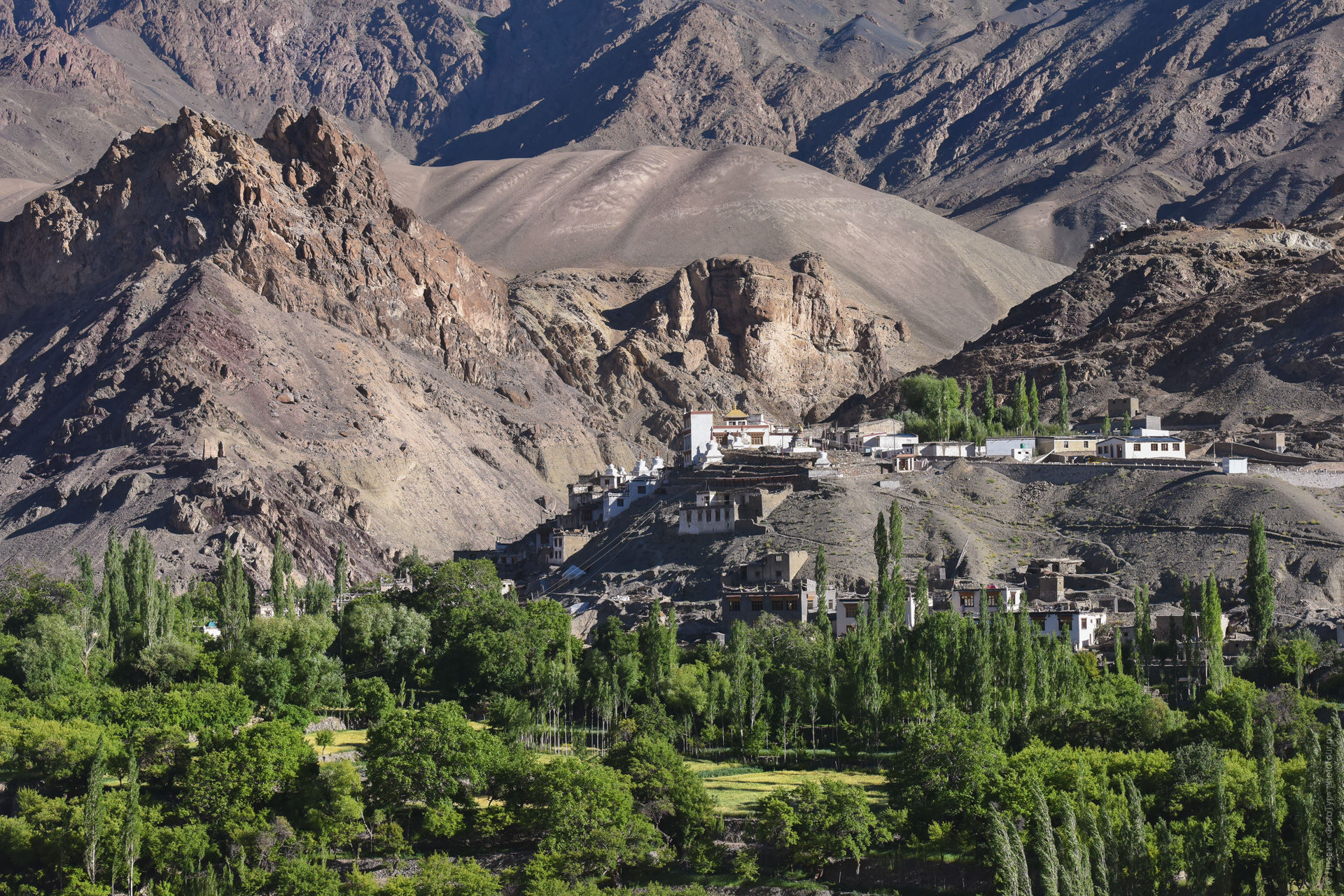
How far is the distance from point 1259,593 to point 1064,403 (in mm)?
48050

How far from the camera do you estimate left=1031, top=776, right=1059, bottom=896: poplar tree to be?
5603cm

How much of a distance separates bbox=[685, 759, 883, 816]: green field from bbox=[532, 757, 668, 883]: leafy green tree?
4435 mm

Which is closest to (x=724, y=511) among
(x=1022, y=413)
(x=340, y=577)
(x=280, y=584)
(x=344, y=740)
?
(x=340, y=577)

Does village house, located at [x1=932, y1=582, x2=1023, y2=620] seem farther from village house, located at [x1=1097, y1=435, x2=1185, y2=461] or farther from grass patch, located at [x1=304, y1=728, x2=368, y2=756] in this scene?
grass patch, located at [x1=304, y1=728, x2=368, y2=756]

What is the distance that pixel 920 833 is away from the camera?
67000 mm

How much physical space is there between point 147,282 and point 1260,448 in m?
102

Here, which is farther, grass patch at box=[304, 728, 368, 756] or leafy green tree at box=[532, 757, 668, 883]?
grass patch at box=[304, 728, 368, 756]

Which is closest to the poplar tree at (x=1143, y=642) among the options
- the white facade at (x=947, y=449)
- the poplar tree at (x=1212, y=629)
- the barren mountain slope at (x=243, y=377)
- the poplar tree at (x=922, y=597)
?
the poplar tree at (x=1212, y=629)

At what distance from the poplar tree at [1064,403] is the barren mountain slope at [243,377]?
46.9m

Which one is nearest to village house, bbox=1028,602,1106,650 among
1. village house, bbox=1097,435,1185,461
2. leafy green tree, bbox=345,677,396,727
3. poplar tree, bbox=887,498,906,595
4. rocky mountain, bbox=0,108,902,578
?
poplar tree, bbox=887,498,906,595

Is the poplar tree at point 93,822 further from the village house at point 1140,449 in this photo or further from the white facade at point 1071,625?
the village house at point 1140,449

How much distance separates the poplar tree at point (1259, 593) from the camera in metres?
86.7

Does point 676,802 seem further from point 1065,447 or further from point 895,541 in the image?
point 1065,447

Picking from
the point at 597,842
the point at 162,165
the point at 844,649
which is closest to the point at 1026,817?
the point at 597,842
